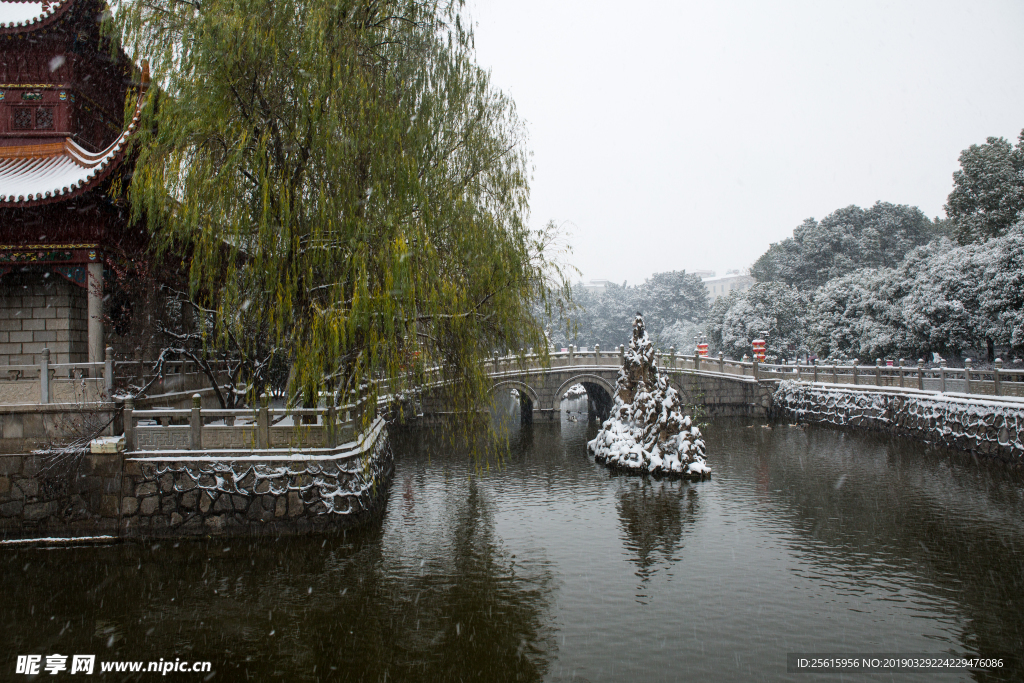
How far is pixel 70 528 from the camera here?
981 centimetres

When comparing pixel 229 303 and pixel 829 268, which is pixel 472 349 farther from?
pixel 829 268

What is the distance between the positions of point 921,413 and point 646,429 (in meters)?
8.96

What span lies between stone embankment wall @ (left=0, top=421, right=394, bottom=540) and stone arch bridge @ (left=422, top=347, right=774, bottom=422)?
48.4 feet

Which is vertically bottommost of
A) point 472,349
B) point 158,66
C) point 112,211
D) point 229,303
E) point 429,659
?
point 429,659

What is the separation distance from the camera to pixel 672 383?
84.7ft

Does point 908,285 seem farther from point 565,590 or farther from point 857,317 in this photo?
point 565,590

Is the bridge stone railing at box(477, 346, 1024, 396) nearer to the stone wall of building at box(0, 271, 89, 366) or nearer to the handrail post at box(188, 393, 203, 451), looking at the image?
the handrail post at box(188, 393, 203, 451)

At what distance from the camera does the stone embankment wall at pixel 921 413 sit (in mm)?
15164

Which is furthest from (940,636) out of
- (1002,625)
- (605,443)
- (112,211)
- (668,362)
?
(668,362)

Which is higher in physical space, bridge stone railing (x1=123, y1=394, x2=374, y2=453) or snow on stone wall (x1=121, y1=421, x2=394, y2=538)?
bridge stone railing (x1=123, y1=394, x2=374, y2=453)

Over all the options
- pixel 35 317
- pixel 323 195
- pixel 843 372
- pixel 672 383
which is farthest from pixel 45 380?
Result: pixel 843 372

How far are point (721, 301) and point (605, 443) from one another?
28681mm

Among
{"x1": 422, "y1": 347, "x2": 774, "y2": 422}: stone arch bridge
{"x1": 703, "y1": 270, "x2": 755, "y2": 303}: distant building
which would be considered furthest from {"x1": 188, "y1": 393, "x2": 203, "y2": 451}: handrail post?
{"x1": 703, "y1": 270, "x2": 755, "y2": 303}: distant building

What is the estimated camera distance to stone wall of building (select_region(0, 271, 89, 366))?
11.0m
